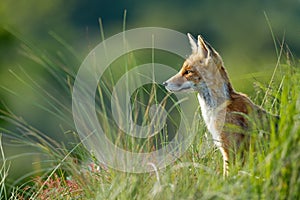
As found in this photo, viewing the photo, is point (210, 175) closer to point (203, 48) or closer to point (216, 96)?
point (216, 96)

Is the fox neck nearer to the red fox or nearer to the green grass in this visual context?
the red fox

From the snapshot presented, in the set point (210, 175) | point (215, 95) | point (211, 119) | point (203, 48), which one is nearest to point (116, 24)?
point (203, 48)

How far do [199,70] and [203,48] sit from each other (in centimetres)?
17

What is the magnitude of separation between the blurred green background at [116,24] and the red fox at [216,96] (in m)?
16.2

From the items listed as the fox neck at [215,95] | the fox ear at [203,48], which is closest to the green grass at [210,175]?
the fox neck at [215,95]

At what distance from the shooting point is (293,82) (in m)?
3.91

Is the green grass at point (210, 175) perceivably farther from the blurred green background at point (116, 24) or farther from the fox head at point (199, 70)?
the blurred green background at point (116, 24)

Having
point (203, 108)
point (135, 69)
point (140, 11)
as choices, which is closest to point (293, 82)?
point (135, 69)

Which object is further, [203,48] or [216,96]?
[203,48]

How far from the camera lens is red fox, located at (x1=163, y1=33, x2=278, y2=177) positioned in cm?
483

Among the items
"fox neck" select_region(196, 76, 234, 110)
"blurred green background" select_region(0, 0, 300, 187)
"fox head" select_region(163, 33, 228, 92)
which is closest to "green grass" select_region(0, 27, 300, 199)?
"fox neck" select_region(196, 76, 234, 110)

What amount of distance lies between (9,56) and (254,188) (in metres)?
25.9

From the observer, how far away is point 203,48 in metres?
5.43

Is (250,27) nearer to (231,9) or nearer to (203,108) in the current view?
(231,9)
